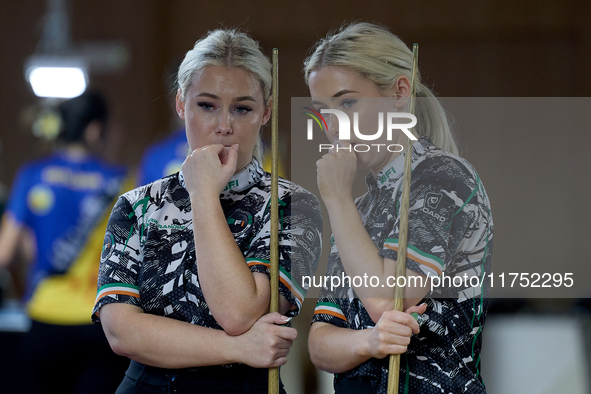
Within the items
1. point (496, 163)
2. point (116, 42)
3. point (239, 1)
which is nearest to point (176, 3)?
point (239, 1)

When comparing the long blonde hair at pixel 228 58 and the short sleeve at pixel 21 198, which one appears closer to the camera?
the long blonde hair at pixel 228 58

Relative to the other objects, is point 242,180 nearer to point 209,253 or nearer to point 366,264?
point 209,253

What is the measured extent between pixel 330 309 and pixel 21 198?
1268mm

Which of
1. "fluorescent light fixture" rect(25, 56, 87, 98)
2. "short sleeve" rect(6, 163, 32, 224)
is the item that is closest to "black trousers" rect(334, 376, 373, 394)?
"short sleeve" rect(6, 163, 32, 224)

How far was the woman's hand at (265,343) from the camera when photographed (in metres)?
1.05

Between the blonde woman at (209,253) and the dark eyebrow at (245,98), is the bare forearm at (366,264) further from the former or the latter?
the dark eyebrow at (245,98)

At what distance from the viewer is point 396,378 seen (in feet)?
3.33

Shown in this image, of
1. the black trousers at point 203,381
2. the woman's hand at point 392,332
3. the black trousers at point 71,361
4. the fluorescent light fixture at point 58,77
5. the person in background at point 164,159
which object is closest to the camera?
the woman's hand at point 392,332

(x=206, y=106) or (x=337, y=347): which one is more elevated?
(x=206, y=106)

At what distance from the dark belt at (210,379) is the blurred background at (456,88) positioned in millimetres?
209

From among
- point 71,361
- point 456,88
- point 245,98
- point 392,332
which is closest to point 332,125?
point 245,98

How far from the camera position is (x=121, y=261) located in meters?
1.16

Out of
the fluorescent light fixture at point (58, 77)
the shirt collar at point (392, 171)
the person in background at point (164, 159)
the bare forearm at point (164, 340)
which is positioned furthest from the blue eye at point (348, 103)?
the fluorescent light fixture at point (58, 77)

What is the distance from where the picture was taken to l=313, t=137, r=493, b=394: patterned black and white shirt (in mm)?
1012
